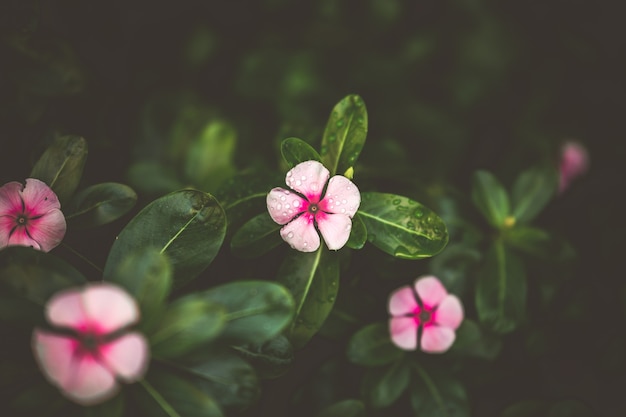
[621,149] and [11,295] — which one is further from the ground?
[621,149]

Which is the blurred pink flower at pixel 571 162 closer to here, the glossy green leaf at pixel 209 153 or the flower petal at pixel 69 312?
the glossy green leaf at pixel 209 153

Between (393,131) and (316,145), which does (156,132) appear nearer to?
(316,145)

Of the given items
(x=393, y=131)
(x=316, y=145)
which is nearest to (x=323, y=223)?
(x=316, y=145)

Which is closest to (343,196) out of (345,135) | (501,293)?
(345,135)

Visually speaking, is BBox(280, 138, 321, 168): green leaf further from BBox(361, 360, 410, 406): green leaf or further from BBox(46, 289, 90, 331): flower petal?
BBox(361, 360, 410, 406): green leaf

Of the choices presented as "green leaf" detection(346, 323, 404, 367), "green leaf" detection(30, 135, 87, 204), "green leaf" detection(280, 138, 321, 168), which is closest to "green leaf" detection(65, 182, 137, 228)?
"green leaf" detection(30, 135, 87, 204)

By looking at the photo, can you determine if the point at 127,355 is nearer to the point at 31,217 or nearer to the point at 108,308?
the point at 108,308
